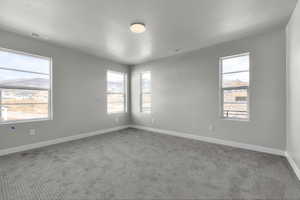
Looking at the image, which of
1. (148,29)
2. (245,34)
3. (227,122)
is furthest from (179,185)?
(245,34)

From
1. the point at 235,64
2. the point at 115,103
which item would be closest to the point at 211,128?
the point at 235,64

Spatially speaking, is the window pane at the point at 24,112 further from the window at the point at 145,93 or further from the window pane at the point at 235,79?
the window pane at the point at 235,79

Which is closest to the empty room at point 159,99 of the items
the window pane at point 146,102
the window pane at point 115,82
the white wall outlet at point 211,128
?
the white wall outlet at point 211,128

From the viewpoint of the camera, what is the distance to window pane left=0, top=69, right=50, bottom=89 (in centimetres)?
294

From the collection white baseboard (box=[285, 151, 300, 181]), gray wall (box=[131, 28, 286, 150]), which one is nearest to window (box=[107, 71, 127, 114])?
gray wall (box=[131, 28, 286, 150])

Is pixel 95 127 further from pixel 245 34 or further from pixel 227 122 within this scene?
pixel 245 34

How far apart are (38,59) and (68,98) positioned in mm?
1169

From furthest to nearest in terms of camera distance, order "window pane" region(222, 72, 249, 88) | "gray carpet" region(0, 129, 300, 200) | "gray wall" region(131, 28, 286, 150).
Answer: "window pane" region(222, 72, 249, 88), "gray wall" region(131, 28, 286, 150), "gray carpet" region(0, 129, 300, 200)

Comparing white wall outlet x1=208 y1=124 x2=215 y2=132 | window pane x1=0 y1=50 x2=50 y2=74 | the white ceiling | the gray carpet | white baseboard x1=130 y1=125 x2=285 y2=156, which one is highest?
the white ceiling

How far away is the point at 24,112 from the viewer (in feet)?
10.6

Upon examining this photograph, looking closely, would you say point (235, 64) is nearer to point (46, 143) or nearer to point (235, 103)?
point (235, 103)

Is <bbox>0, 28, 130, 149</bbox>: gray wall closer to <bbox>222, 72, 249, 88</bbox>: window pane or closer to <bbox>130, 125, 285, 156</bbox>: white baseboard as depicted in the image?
<bbox>130, 125, 285, 156</bbox>: white baseboard

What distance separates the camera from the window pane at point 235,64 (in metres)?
3.31

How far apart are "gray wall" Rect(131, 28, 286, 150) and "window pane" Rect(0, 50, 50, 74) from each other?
9.76ft
